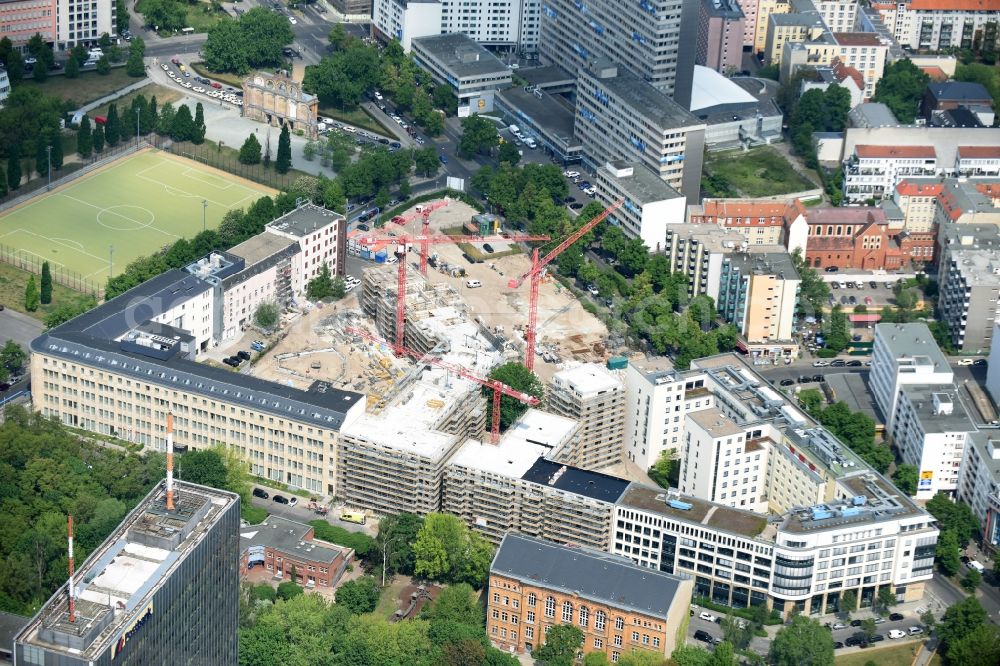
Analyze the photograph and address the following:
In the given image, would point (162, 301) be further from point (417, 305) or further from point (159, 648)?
point (159, 648)

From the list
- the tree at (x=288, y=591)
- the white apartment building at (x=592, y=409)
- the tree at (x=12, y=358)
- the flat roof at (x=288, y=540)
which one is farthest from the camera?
the tree at (x=12, y=358)

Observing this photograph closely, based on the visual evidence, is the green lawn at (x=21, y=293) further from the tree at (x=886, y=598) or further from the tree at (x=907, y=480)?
the tree at (x=886, y=598)

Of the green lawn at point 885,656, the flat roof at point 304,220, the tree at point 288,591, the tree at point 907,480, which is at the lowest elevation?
the green lawn at point 885,656

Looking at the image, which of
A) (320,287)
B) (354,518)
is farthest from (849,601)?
(320,287)

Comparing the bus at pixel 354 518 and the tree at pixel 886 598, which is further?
the bus at pixel 354 518

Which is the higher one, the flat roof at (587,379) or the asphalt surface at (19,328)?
the flat roof at (587,379)

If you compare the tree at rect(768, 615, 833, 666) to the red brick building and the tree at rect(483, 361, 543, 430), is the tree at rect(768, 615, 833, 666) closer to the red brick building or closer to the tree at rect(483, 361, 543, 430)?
the red brick building

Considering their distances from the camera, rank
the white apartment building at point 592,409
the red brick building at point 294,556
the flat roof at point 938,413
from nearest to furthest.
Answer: the red brick building at point 294,556, the flat roof at point 938,413, the white apartment building at point 592,409

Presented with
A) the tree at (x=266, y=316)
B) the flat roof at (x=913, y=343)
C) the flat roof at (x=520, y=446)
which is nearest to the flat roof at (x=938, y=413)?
the flat roof at (x=913, y=343)
